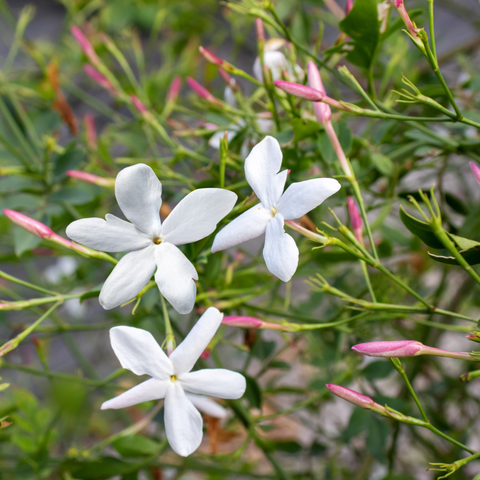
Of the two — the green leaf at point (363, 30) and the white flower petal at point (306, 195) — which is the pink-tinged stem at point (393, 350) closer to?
the white flower petal at point (306, 195)

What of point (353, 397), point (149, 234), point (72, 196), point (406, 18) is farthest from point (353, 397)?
point (72, 196)

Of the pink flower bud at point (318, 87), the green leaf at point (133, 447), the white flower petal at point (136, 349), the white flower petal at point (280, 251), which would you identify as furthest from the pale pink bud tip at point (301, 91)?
the green leaf at point (133, 447)

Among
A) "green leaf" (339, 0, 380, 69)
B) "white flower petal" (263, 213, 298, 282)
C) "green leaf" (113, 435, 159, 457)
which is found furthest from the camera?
"green leaf" (113, 435, 159, 457)

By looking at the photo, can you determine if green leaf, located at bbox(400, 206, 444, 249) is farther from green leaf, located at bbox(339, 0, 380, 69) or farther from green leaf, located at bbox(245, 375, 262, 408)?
green leaf, located at bbox(245, 375, 262, 408)

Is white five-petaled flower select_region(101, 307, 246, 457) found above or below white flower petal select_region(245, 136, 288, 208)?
below

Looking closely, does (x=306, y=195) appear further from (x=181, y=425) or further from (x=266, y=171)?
(x=181, y=425)

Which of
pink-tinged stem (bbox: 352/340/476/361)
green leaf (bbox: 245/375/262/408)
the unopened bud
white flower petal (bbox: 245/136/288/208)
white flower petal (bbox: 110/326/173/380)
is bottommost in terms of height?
green leaf (bbox: 245/375/262/408)

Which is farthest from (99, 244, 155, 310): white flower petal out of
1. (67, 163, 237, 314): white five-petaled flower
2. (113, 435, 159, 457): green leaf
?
(113, 435, 159, 457): green leaf
